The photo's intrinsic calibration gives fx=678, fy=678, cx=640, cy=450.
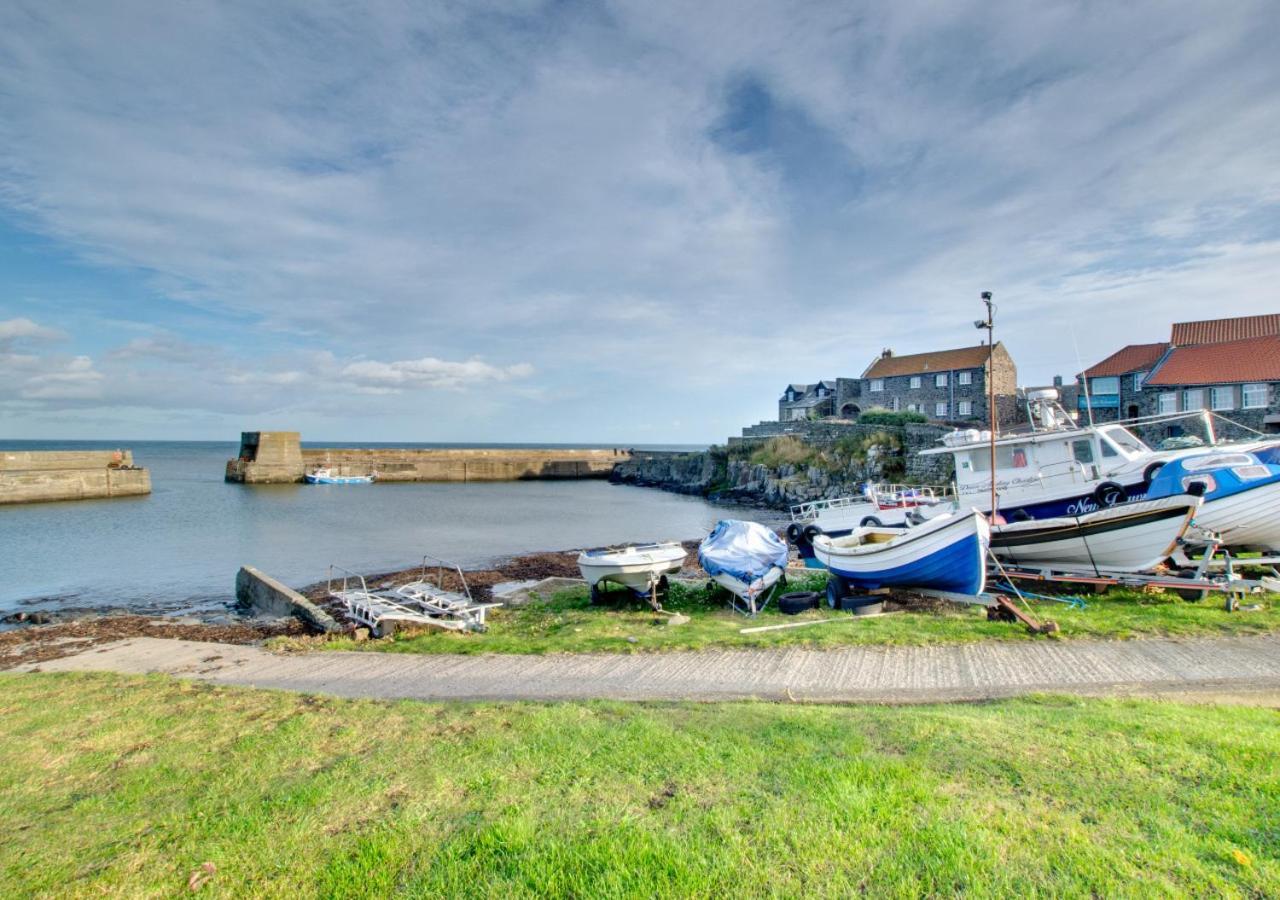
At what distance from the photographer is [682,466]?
65.5m

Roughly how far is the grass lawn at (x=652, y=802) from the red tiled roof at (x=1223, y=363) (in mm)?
39331

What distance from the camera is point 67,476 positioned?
47656 mm

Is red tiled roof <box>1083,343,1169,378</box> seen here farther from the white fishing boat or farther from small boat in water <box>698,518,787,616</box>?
small boat in water <box>698,518,787,616</box>

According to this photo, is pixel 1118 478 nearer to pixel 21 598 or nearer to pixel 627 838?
pixel 627 838

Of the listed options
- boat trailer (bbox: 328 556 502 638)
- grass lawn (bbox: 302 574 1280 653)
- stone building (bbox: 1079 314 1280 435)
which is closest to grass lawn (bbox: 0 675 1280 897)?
grass lawn (bbox: 302 574 1280 653)

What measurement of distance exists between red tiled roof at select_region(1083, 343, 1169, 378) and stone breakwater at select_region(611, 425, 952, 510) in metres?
13.6

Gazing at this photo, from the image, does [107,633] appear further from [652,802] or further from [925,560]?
[925,560]

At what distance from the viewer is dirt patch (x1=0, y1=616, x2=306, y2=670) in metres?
13.1

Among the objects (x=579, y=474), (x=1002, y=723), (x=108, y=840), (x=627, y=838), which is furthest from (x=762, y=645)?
(x=579, y=474)

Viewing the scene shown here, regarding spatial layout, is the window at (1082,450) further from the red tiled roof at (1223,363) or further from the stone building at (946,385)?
the stone building at (946,385)

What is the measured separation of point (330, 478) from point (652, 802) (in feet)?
222

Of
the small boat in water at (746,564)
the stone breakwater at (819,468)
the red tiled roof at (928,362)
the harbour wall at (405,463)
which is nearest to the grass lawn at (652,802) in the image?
the small boat in water at (746,564)

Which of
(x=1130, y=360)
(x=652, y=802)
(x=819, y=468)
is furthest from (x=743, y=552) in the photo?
(x=1130, y=360)

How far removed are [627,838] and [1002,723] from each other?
12.7 feet
